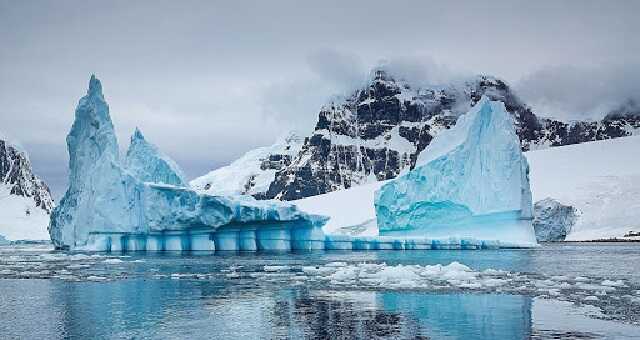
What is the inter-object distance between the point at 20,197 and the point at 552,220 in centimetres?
7997

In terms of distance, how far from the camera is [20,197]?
337ft

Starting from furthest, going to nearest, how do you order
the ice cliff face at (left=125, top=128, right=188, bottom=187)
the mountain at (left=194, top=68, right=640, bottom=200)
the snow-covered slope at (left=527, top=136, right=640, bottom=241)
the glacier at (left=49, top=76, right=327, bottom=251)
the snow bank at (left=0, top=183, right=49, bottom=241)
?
1. the mountain at (left=194, top=68, right=640, bottom=200)
2. the snow bank at (left=0, top=183, right=49, bottom=241)
3. the snow-covered slope at (left=527, top=136, right=640, bottom=241)
4. the ice cliff face at (left=125, top=128, right=188, bottom=187)
5. the glacier at (left=49, top=76, right=327, bottom=251)

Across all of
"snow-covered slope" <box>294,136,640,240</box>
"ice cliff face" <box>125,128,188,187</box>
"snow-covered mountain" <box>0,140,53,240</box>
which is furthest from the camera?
"snow-covered mountain" <box>0,140,53,240</box>

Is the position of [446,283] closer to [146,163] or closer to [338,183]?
[146,163]

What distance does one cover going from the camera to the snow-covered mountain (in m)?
95.9

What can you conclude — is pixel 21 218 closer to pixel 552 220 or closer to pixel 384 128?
pixel 384 128

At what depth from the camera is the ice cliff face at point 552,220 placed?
1999 inches

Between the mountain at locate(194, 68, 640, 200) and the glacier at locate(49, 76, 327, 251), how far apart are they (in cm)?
7422

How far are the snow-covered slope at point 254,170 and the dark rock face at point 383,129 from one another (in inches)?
685

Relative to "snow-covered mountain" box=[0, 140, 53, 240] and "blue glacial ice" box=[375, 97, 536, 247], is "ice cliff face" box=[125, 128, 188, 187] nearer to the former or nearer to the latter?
"blue glacial ice" box=[375, 97, 536, 247]

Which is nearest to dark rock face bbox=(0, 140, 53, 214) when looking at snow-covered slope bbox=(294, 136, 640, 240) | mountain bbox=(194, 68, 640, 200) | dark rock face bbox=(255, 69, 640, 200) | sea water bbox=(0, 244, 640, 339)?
dark rock face bbox=(255, 69, 640, 200)

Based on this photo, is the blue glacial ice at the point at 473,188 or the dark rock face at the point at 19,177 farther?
the dark rock face at the point at 19,177

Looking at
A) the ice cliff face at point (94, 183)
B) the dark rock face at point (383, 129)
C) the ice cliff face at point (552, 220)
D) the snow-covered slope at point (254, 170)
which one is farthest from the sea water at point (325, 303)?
the snow-covered slope at point (254, 170)

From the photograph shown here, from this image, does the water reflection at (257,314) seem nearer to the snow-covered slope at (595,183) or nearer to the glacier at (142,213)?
the glacier at (142,213)
